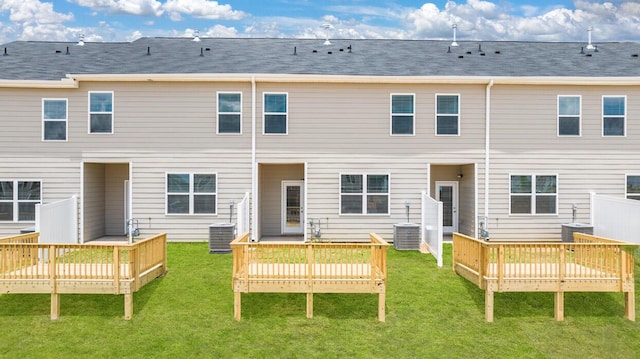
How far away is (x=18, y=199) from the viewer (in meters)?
13.3

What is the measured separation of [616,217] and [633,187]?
2.10 m

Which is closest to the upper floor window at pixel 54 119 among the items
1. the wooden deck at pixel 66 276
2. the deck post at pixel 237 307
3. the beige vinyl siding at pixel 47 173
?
the beige vinyl siding at pixel 47 173

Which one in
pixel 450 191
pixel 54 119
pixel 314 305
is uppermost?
pixel 54 119

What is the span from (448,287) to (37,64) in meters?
14.8

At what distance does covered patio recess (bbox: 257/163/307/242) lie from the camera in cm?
1504

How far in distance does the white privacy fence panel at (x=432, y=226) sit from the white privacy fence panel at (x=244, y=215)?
523cm

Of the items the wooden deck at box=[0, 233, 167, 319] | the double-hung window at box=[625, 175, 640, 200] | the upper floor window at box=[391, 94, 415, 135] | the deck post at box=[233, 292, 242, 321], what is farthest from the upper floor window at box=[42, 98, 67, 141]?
the double-hung window at box=[625, 175, 640, 200]

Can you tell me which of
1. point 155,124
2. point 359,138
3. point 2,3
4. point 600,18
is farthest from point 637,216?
point 2,3

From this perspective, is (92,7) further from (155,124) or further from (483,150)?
(483,150)

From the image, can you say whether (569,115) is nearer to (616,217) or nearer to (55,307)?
(616,217)

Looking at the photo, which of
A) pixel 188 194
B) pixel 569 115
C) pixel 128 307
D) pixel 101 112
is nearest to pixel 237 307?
pixel 128 307

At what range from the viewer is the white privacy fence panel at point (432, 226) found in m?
10.8

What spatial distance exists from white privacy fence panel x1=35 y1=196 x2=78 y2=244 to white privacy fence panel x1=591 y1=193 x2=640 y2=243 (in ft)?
51.0

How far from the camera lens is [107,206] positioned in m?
14.9
